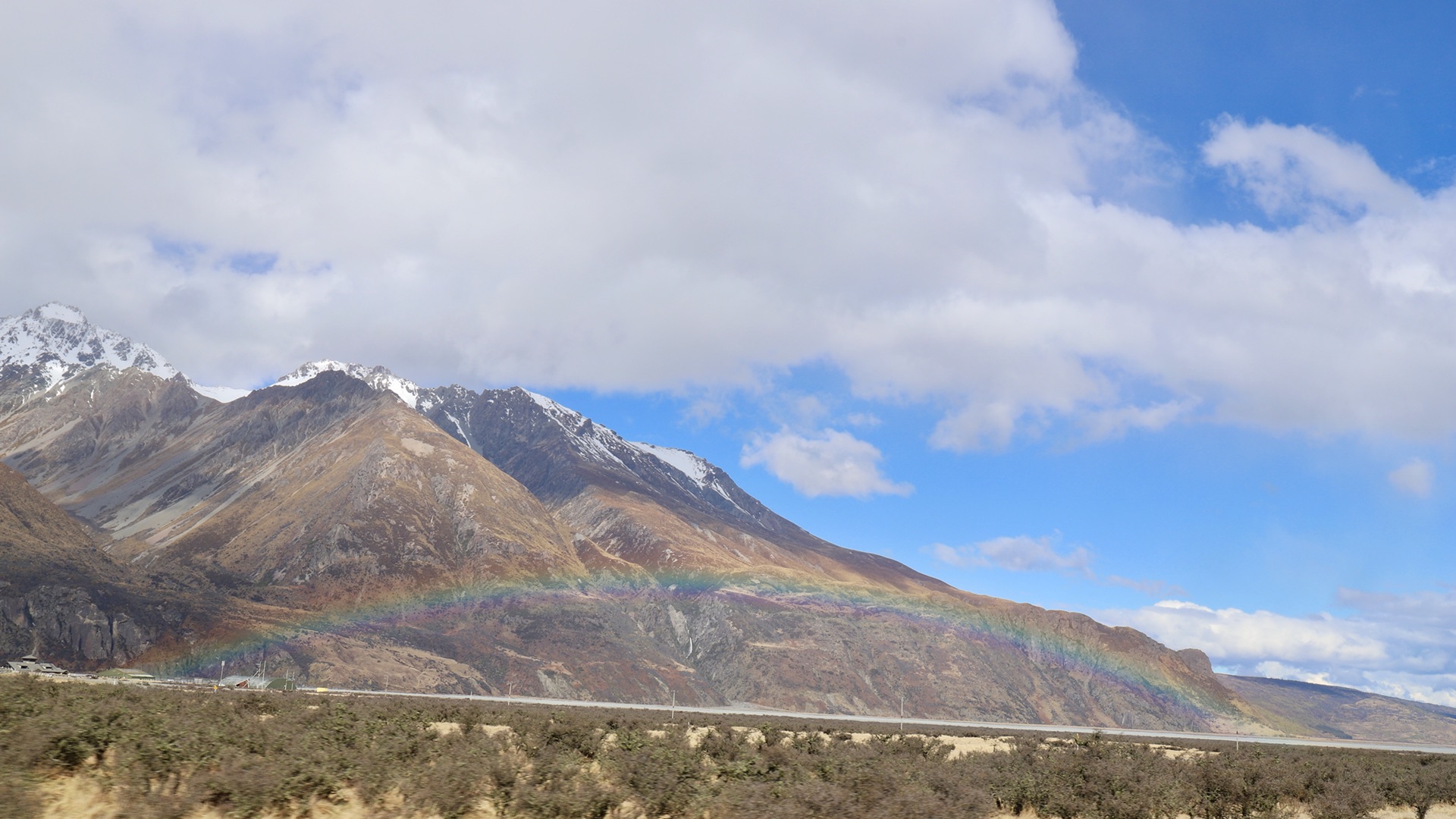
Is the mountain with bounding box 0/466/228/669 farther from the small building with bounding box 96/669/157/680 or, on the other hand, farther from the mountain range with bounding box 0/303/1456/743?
the small building with bounding box 96/669/157/680

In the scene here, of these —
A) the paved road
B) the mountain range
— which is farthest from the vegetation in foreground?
the mountain range

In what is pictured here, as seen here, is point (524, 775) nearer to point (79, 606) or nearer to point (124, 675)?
point (124, 675)

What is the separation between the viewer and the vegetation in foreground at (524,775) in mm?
16594

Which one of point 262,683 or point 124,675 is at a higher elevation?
point 262,683

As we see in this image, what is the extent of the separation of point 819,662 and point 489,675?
6466 cm

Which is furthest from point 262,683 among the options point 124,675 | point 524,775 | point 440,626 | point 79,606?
point 524,775

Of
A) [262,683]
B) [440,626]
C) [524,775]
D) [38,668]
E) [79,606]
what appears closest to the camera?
[524,775]

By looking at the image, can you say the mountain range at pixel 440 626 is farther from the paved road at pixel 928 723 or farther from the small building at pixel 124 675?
the small building at pixel 124 675

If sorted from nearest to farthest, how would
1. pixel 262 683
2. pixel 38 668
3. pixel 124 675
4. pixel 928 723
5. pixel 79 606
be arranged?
1. pixel 38 668
2. pixel 124 675
3. pixel 262 683
4. pixel 928 723
5. pixel 79 606

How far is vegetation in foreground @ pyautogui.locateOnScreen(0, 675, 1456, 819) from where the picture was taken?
16.6 metres

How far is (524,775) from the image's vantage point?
18453mm

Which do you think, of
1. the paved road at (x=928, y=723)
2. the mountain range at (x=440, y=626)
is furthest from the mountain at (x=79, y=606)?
the paved road at (x=928, y=723)

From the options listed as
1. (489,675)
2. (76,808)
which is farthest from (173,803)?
(489,675)

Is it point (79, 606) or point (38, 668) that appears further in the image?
point (79, 606)
